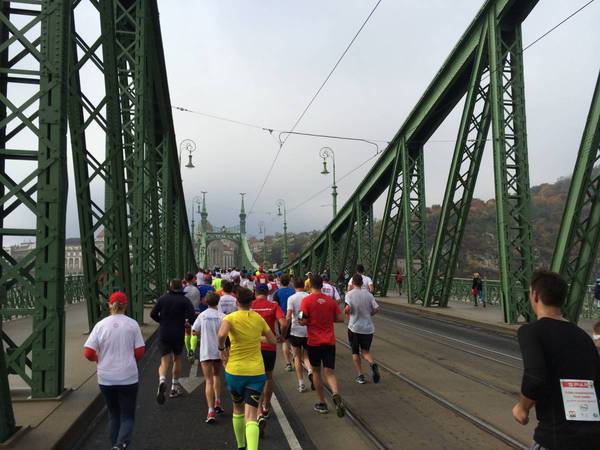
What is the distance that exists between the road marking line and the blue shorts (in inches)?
30.2

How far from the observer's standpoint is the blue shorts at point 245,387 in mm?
4176

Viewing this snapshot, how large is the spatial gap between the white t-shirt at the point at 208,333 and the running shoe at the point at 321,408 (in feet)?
4.61

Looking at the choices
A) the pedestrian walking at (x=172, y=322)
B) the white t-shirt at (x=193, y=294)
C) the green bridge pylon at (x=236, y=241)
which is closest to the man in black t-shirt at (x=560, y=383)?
the pedestrian walking at (x=172, y=322)

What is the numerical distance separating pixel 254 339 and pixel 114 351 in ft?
4.26

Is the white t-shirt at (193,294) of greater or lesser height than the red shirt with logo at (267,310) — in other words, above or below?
below

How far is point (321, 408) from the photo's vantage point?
18.5ft

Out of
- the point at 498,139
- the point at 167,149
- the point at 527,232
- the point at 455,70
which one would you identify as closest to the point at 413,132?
the point at 455,70

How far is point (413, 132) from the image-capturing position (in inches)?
819

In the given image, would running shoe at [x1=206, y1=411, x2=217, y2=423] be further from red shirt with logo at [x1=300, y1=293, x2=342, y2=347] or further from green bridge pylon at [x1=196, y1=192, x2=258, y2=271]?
green bridge pylon at [x1=196, y1=192, x2=258, y2=271]

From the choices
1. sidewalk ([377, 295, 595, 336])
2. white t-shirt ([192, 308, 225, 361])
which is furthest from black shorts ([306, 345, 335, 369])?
sidewalk ([377, 295, 595, 336])

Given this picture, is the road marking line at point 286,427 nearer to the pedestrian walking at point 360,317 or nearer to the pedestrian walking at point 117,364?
the pedestrian walking at point 117,364

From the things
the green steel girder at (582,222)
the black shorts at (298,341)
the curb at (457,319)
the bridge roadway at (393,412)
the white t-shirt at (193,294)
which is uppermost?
the green steel girder at (582,222)

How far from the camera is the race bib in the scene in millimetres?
2174

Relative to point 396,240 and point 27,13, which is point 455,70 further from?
point 27,13
